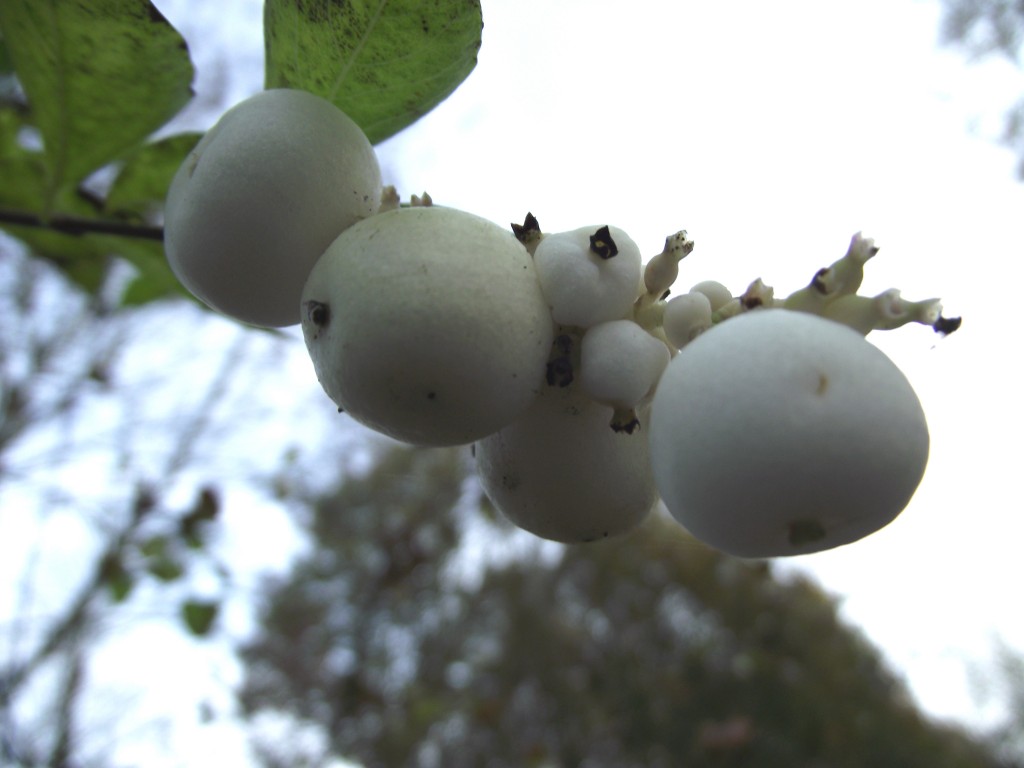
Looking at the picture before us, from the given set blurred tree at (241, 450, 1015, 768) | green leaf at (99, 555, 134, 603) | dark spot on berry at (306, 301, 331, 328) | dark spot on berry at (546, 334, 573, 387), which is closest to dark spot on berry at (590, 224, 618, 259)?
dark spot on berry at (546, 334, 573, 387)

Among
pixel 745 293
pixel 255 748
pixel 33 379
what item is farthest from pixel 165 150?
pixel 255 748

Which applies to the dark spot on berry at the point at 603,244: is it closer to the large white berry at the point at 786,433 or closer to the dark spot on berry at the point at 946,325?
the large white berry at the point at 786,433

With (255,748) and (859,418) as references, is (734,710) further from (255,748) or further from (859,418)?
(859,418)

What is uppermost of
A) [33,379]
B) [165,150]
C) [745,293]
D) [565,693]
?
[745,293]

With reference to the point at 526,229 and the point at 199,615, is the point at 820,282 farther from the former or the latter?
the point at 199,615

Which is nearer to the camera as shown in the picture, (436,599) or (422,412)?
(422,412)

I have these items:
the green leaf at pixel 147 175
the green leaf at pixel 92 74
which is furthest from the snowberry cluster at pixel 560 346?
the green leaf at pixel 147 175

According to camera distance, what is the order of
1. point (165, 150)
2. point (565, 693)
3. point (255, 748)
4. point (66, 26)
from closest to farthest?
1. point (66, 26)
2. point (165, 150)
3. point (255, 748)
4. point (565, 693)
